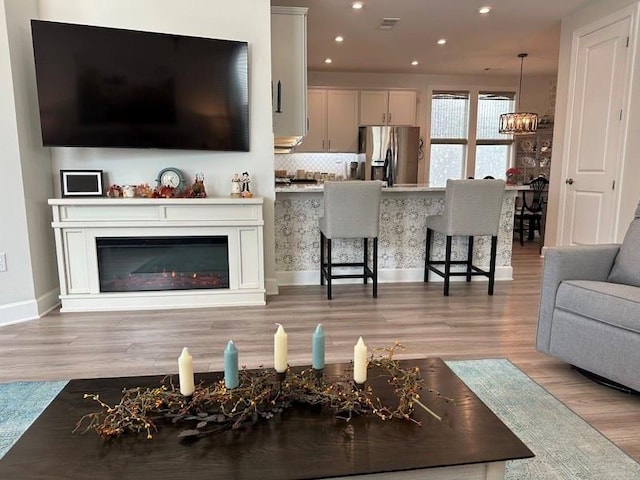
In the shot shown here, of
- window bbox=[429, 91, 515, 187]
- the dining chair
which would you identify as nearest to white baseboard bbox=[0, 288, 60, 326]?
the dining chair

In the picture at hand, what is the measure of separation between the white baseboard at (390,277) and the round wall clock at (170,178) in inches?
51.7

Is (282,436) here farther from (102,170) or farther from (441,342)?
(102,170)

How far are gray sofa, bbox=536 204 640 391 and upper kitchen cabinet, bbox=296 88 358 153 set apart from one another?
18.9ft

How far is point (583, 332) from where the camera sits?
227 centimetres

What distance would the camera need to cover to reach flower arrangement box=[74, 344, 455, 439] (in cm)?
124

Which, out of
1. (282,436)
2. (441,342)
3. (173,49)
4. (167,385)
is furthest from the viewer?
(173,49)

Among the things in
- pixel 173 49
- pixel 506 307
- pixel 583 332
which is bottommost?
pixel 506 307

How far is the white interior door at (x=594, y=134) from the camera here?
4574 mm

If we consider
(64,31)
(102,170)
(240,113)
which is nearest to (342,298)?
(240,113)

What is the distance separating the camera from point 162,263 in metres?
3.73

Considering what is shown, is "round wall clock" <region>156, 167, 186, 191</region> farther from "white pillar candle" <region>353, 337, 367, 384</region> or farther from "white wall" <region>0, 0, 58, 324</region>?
"white pillar candle" <region>353, 337, 367, 384</region>

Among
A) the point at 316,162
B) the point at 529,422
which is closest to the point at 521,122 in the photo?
the point at 316,162

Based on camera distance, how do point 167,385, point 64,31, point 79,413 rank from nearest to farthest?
1. point 79,413
2. point 167,385
3. point 64,31

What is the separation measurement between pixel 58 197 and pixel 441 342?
3319 millimetres
